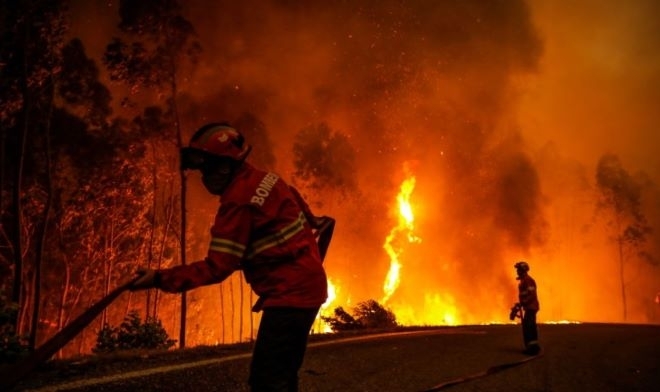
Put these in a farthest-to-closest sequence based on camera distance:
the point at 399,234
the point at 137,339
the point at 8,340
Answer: the point at 399,234
the point at 137,339
the point at 8,340

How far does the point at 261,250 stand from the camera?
2.59 meters

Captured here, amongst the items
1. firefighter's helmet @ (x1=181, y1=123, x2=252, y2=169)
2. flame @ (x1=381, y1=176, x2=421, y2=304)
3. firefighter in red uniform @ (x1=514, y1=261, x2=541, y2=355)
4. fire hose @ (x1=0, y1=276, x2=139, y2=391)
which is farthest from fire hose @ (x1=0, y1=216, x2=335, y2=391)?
flame @ (x1=381, y1=176, x2=421, y2=304)

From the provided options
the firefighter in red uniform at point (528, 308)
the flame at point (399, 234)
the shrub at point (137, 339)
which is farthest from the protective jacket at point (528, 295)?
the flame at point (399, 234)

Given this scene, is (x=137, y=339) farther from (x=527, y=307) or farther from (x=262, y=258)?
(x=262, y=258)

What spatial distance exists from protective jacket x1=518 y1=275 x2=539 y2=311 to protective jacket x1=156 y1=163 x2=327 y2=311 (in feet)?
26.9

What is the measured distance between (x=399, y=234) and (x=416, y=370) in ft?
177

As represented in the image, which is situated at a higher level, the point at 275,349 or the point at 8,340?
the point at 8,340

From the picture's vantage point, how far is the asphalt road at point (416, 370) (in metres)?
4.81

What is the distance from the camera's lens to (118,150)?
28.3 metres

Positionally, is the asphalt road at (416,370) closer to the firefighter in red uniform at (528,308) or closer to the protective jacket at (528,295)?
the firefighter in red uniform at (528,308)

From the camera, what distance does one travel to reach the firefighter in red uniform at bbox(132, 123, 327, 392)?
2.47 metres

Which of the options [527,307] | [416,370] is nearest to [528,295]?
[527,307]

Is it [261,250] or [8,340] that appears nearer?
[261,250]

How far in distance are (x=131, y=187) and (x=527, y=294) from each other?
2592 centimetres
